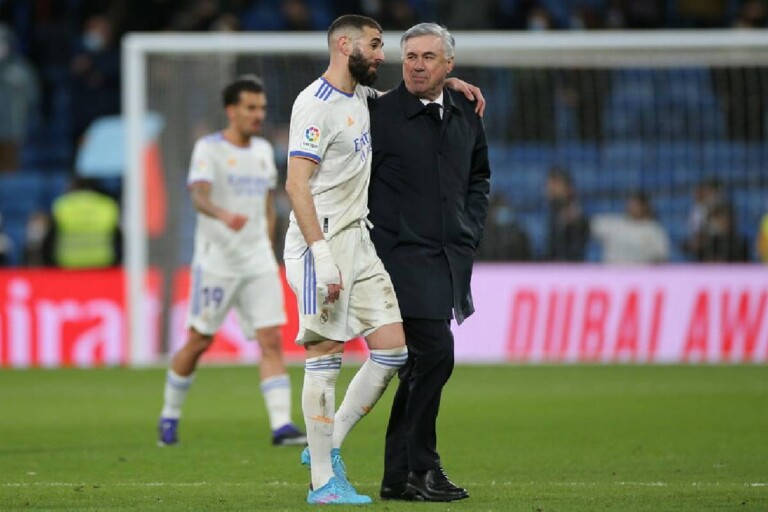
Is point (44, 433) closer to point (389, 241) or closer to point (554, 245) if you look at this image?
point (389, 241)

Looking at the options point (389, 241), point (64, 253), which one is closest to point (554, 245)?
point (64, 253)

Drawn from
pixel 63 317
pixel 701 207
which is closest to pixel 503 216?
pixel 701 207

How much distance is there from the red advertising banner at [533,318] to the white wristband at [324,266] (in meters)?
11.2

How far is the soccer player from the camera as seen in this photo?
448 inches

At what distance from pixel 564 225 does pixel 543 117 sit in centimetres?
148

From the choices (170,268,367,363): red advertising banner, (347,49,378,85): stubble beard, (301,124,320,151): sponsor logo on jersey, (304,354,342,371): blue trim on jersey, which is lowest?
(170,268,367,363): red advertising banner

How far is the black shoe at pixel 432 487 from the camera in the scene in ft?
25.9

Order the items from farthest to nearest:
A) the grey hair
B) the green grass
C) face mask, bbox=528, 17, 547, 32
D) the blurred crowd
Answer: the blurred crowd → face mask, bbox=528, 17, 547, 32 → the green grass → the grey hair

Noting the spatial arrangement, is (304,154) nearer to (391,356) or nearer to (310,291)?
(310,291)

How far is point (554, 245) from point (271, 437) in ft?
29.9

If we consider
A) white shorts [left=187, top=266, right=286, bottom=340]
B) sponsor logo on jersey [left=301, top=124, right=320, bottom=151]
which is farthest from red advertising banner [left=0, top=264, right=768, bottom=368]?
sponsor logo on jersey [left=301, top=124, right=320, bottom=151]

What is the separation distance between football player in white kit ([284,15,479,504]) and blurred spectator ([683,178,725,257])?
12.7 meters

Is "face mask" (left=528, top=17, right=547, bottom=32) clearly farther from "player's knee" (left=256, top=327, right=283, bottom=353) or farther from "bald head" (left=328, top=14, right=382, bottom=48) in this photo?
"bald head" (left=328, top=14, right=382, bottom=48)

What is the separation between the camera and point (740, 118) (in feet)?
66.5
